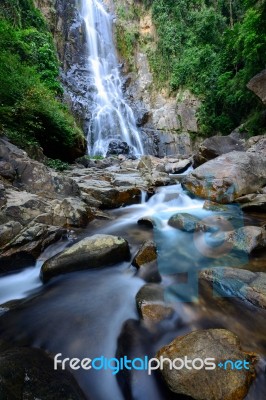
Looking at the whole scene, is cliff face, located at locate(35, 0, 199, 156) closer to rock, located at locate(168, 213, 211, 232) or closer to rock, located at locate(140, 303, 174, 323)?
rock, located at locate(168, 213, 211, 232)

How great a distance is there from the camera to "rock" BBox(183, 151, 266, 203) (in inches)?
253

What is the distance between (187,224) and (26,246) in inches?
112

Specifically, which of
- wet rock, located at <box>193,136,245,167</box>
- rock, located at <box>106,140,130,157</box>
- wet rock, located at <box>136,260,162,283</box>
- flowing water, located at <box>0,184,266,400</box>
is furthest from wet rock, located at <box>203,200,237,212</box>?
rock, located at <box>106,140,130,157</box>

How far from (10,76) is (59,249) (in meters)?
6.39

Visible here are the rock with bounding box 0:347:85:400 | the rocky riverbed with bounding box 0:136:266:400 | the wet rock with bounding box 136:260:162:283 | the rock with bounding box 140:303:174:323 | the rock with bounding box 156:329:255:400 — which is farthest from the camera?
the wet rock with bounding box 136:260:162:283

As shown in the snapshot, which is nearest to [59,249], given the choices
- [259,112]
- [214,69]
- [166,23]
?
[259,112]

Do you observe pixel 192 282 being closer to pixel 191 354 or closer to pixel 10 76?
pixel 191 354

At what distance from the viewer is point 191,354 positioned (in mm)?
1802

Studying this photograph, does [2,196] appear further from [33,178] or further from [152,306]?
[152,306]

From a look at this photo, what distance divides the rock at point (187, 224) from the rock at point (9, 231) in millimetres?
2816

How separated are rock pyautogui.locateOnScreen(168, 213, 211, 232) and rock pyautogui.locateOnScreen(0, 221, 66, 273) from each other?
2.27 meters

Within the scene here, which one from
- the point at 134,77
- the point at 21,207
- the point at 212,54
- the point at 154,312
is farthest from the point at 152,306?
the point at 134,77

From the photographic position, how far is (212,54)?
18.7 meters

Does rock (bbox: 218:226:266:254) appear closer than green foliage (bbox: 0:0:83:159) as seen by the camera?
Yes
